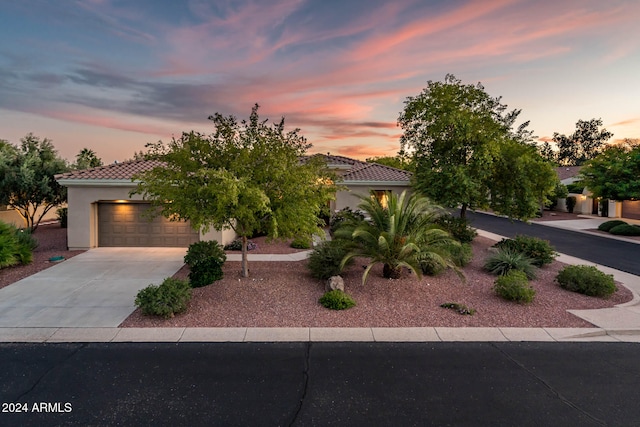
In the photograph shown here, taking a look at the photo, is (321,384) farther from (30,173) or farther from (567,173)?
(567,173)

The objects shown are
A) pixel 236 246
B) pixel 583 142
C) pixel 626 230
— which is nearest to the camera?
pixel 236 246

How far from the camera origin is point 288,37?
1433 centimetres

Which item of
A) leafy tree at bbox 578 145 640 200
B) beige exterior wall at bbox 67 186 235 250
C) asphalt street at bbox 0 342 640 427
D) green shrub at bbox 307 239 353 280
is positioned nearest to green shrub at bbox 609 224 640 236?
leafy tree at bbox 578 145 640 200

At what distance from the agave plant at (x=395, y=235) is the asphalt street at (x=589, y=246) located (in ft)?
29.3

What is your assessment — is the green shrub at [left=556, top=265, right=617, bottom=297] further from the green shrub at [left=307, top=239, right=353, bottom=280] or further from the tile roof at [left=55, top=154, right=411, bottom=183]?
the tile roof at [left=55, top=154, right=411, bottom=183]

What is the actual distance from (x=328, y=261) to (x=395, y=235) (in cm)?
238

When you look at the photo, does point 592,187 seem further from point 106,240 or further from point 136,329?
point 106,240

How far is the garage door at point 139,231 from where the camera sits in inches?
650

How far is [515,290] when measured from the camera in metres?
8.73

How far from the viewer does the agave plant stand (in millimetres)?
9836

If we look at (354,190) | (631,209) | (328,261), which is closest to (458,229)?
(354,190)

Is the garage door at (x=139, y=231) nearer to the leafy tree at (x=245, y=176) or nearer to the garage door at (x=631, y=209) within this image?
the leafy tree at (x=245, y=176)

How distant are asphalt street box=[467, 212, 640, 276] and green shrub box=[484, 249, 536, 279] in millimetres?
5147

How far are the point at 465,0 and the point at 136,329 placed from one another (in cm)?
1522
